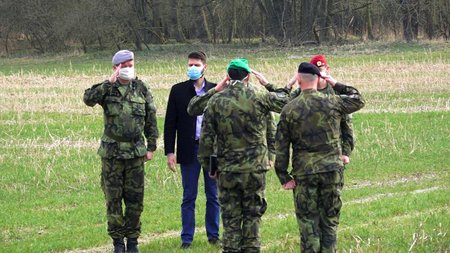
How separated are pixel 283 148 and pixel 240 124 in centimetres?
56

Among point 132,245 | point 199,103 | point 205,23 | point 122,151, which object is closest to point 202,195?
point 132,245

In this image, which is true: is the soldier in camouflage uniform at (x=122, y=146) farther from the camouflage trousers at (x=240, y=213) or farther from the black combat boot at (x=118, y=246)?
the camouflage trousers at (x=240, y=213)

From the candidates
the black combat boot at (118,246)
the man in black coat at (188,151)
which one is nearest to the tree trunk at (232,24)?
the man in black coat at (188,151)

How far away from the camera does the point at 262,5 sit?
202 ft

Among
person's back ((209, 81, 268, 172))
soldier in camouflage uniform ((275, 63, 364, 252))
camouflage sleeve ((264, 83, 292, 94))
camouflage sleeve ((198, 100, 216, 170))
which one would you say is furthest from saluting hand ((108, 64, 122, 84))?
soldier in camouflage uniform ((275, 63, 364, 252))

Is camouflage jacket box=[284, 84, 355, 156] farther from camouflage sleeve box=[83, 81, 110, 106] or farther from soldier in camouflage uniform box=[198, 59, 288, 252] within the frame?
camouflage sleeve box=[83, 81, 110, 106]

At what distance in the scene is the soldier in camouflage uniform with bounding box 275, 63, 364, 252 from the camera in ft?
27.2

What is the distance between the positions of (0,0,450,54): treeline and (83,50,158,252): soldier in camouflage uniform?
161ft

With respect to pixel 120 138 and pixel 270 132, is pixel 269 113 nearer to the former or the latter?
pixel 270 132

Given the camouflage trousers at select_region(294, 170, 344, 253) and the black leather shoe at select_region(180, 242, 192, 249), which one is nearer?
the camouflage trousers at select_region(294, 170, 344, 253)

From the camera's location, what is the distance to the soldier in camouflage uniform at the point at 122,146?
9750 mm

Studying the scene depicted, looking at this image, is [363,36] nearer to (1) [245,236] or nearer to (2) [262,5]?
(2) [262,5]

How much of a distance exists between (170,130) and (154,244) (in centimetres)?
138

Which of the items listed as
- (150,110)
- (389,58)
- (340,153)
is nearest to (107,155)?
(150,110)
